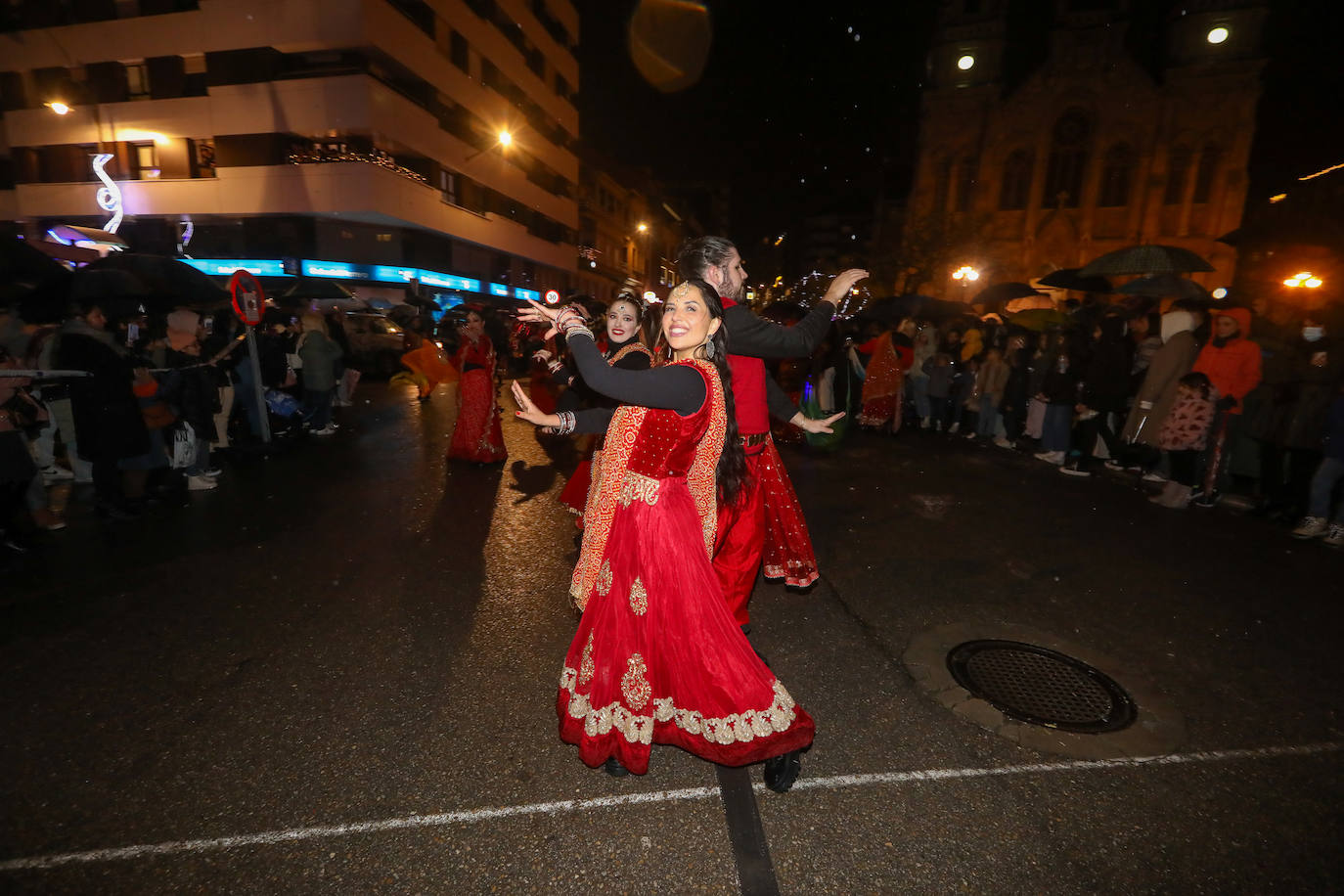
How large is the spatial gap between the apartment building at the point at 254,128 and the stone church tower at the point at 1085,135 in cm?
2495

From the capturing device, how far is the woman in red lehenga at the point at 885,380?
10.8 m

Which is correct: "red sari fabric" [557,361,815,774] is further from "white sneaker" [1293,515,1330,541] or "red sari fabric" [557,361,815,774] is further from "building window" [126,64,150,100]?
"building window" [126,64,150,100]

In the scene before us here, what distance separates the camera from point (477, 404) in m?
7.72

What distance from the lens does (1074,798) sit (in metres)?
2.49

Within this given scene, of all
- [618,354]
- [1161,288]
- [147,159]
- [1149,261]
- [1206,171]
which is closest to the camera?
[618,354]

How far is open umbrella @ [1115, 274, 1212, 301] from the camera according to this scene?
940 cm

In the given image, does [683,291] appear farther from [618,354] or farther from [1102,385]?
[1102,385]

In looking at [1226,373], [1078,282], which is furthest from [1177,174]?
[1226,373]

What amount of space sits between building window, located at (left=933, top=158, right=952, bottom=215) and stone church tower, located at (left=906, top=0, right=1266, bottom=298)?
0.19 feet

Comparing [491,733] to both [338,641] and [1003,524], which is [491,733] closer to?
[338,641]

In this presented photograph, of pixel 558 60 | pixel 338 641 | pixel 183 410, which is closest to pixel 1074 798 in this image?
pixel 338 641

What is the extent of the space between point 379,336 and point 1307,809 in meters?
18.3

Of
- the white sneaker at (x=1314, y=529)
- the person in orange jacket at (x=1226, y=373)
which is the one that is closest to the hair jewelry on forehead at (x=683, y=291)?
→ the white sneaker at (x=1314, y=529)

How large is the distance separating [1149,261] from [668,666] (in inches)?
464
